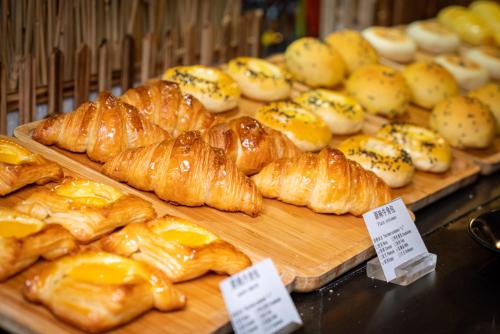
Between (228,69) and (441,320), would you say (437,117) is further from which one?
(441,320)

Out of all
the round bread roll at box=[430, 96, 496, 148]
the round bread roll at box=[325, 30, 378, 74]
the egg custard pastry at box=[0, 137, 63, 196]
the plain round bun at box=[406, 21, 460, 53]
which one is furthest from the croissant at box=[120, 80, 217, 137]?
the plain round bun at box=[406, 21, 460, 53]

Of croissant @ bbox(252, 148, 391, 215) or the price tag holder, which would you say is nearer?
the price tag holder

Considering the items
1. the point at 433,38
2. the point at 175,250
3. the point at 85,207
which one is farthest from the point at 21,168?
the point at 433,38

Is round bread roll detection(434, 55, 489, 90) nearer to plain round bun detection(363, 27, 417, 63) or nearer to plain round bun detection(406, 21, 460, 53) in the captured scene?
plain round bun detection(363, 27, 417, 63)

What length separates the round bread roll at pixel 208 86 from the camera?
12.7ft

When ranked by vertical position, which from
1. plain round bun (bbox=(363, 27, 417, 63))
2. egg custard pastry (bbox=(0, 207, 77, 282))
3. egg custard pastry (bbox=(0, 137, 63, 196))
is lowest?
egg custard pastry (bbox=(0, 207, 77, 282))

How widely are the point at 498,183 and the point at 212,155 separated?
1.87 m

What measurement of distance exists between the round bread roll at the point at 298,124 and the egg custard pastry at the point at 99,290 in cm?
153

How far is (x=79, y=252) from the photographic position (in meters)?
2.32

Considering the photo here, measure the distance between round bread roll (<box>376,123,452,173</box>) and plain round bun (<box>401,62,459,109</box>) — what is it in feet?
2.24

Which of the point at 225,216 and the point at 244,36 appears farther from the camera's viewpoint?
the point at 244,36

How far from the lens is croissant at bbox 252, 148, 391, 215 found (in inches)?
123

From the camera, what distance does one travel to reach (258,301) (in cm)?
222

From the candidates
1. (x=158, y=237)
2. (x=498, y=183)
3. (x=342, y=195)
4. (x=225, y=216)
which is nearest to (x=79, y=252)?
(x=158, y=237)
